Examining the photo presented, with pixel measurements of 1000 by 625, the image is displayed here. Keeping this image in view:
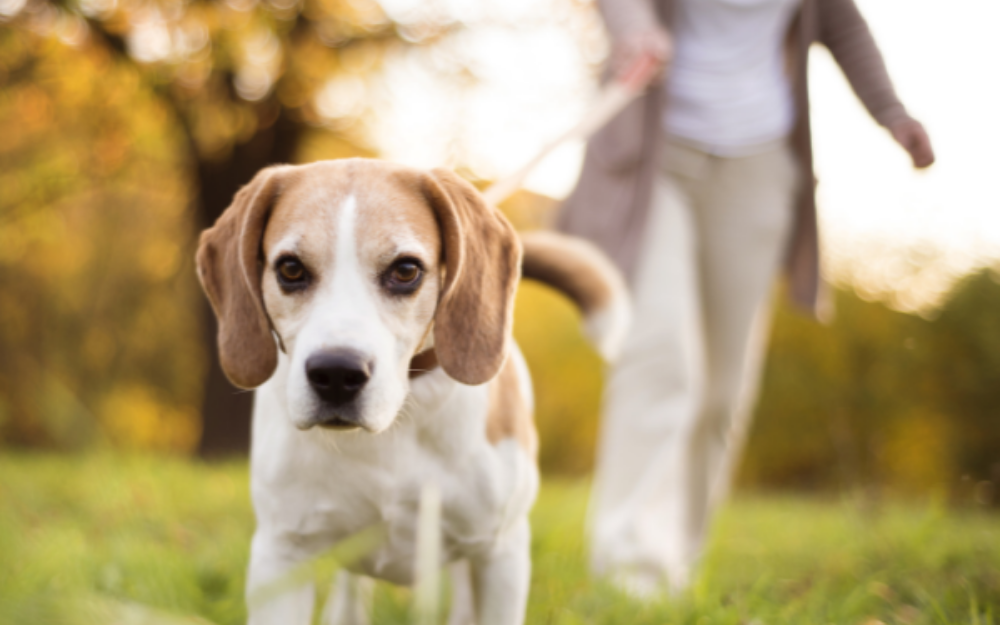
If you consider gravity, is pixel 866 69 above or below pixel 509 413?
above

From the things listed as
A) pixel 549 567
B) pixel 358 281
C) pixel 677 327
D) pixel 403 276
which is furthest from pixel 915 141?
pixel 358 281

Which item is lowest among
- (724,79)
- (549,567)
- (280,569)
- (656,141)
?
(549,567)

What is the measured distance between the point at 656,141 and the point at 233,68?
578cm

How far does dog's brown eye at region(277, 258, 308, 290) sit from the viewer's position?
1.72m

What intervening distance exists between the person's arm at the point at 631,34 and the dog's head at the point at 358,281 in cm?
119

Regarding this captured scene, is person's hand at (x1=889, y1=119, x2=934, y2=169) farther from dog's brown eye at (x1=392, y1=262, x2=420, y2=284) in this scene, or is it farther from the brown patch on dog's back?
dog's brown eye at (x1=392, y1=262, x2=420, y2=284)

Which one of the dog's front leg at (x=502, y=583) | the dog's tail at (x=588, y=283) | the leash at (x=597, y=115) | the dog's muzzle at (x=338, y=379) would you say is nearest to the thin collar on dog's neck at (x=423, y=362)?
the dog's muzzle at (x=338, y=379)

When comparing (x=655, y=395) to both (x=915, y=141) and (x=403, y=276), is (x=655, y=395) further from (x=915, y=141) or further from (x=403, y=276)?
(x=403, y=276)

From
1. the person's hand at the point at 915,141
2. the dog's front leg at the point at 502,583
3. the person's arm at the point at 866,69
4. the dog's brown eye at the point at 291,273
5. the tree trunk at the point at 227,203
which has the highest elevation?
the person's arm at the point at 866,69

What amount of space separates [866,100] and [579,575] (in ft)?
7.13

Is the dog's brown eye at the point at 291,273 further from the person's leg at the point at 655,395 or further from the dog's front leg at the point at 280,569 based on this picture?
the person's leg at the point at 655,395

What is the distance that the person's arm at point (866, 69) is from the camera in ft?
9.85

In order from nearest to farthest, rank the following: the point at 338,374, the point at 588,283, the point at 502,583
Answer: the point at 338,374 < the point at 502,583 < the point at 588,283

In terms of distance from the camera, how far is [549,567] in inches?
122
